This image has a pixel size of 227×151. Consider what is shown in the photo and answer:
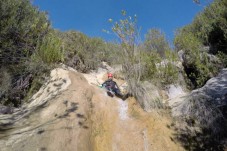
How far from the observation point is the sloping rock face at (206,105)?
781cm

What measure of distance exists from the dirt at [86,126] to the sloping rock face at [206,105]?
73 centimetres

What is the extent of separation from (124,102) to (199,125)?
2.70m

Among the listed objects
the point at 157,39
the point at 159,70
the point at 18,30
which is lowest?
the point at 159,70

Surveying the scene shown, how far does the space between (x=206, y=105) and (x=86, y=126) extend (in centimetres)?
373

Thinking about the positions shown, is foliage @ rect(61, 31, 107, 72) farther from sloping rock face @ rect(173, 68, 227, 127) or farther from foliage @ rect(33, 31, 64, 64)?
sloping rock face @ rect(173, 68, 227, 127)

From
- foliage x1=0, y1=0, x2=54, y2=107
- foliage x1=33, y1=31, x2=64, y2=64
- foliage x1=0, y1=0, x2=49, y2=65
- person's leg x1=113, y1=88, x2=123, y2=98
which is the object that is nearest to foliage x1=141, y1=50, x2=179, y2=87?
person's leg x1=113, y1=88, x2=123, y2=98

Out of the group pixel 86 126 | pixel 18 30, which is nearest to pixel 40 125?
pixel 86 126

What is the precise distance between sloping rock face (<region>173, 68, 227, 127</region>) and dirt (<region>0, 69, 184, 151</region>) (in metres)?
0.73

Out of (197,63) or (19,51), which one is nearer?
(19,51)

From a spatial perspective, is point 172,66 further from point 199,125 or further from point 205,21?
point 205,21

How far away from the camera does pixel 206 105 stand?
809 centimetres

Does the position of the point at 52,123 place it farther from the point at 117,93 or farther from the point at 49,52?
the point at 49,52

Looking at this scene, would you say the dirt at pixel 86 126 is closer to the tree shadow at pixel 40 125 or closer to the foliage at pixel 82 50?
the tree shadow at pixel 40 125

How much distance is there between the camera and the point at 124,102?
30.8 ft
